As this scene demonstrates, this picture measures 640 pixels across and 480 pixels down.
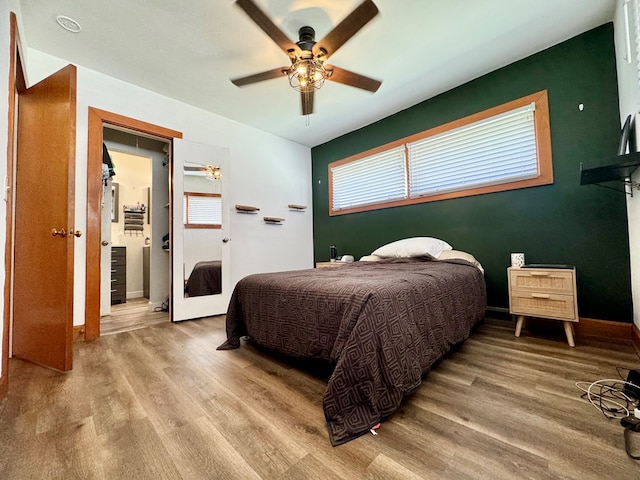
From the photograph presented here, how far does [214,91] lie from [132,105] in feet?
2.90

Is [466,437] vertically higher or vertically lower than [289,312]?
lower

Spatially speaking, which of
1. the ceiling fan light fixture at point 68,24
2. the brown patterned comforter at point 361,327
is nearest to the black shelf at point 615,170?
the brown patterned comforter at point 361,327

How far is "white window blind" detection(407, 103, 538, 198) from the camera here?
259 cm

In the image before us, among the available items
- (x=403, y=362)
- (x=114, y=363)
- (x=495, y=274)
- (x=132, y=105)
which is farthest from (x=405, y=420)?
(x=132, y=105)

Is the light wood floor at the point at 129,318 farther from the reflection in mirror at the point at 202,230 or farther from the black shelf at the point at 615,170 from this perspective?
the black shelf at the point at 615,170

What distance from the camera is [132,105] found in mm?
2883

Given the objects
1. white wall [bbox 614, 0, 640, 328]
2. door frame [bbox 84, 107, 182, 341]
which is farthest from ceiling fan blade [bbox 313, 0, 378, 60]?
door frame [bbox 84, 107, 182, 341]

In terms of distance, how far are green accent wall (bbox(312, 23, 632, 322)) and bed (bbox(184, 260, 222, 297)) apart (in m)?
2.65

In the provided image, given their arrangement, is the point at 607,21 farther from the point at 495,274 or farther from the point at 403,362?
the point at 403,362

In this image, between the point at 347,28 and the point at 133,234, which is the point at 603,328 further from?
the point at 133,234

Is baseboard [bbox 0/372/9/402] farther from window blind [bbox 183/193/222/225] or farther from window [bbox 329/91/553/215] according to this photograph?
window [bbox 329/91/553/215]

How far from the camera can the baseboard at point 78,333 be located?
7.91 feet

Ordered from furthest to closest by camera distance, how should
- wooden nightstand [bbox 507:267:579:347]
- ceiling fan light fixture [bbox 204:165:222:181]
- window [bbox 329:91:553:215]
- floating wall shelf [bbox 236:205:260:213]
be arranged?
floating wall shelf [bbox 236:205:260:213] → ceiling fan light fixture [bbox 204:165:222:181] → window [bbox 329:91:553:215] → wooden nightstand [bbox 507:267:579:347]

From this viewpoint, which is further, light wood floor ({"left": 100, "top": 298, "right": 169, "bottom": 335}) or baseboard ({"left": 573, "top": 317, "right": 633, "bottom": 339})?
light wood floor ({"left": 100, "top": 298, "right": 169, "bottom": 335})
